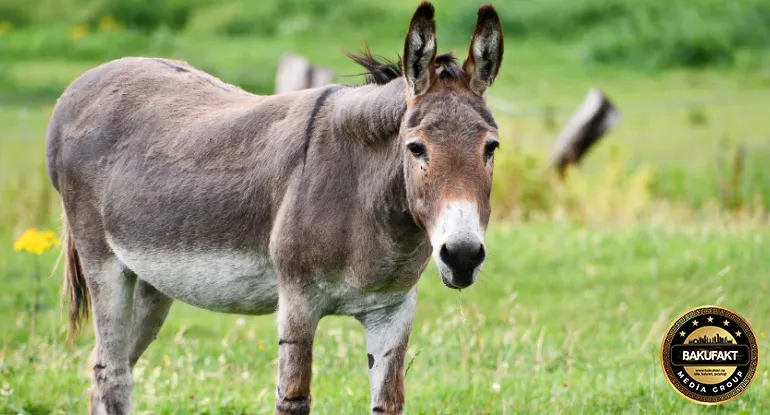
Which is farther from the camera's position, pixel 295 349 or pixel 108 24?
pixel 108 24

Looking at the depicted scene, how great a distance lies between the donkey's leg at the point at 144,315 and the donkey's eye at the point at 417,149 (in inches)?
87.3

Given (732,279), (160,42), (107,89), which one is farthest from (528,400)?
(160,42)

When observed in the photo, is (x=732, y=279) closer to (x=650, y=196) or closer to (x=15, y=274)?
(x=650, y=196)

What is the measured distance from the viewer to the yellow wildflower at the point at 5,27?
25486 millimetres

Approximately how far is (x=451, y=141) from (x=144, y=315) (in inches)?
98.1

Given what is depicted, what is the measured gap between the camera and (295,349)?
4.51 m

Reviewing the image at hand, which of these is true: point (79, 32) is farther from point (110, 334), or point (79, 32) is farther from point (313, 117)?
point (313, 117)

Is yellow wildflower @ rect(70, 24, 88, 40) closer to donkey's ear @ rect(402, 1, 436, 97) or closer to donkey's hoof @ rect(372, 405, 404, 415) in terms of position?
donkey's hoof @ rect(372, 405, 404, 415)

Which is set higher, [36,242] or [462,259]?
[462,259]

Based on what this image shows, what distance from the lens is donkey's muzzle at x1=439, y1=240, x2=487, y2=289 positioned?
12.3ft

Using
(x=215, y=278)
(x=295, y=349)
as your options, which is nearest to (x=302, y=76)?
(x=215, y=278)

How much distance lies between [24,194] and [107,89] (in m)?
7.23

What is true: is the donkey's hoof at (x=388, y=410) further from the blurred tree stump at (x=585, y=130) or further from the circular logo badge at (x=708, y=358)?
the blurred tree stump at (x=585, y=130)

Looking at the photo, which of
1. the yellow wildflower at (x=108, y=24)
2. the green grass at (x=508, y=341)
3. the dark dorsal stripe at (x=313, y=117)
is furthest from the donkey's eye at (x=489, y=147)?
the yellow wildflower at (x=108, y=24)
